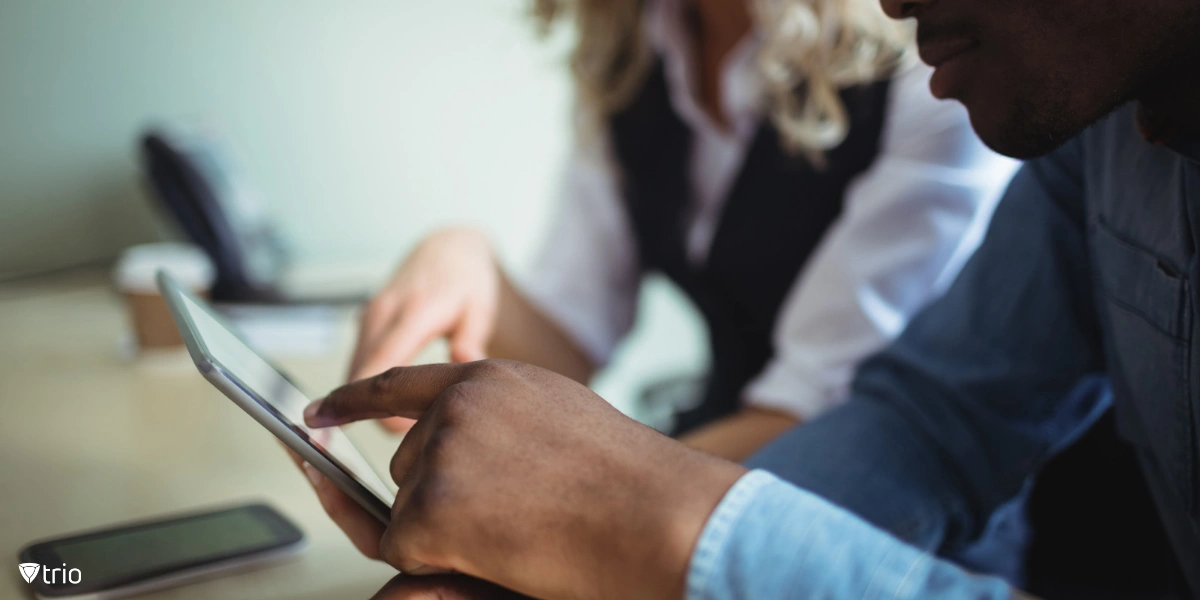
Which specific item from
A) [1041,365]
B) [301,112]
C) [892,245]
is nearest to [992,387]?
[1041,365]

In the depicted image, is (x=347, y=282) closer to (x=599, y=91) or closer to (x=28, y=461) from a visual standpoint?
(x=599, y=91)

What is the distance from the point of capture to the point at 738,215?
0.94 m

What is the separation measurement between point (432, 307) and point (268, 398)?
0.94 feet

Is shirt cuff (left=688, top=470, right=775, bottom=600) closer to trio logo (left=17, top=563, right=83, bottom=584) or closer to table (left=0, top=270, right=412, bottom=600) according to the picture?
table (left=0, top=270, right=412, bottom=600)

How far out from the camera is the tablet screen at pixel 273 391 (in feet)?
1.34

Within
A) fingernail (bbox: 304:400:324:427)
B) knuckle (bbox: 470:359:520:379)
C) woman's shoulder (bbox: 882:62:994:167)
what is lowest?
woman's shoulder (bbox: 882:62:994:167)

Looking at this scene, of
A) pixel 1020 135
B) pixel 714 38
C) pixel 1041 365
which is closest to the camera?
pixel 1020 135

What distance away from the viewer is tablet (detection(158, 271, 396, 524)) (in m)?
0.39

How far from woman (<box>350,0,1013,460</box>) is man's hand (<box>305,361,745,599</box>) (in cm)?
28

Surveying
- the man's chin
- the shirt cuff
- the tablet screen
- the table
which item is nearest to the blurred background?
the table

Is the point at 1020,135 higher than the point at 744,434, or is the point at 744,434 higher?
the point at 1020,135

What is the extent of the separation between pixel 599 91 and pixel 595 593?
783 mm

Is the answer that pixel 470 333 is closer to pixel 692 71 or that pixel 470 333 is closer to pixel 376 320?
pixel 376 320

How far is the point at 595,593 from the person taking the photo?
0.37 metres
